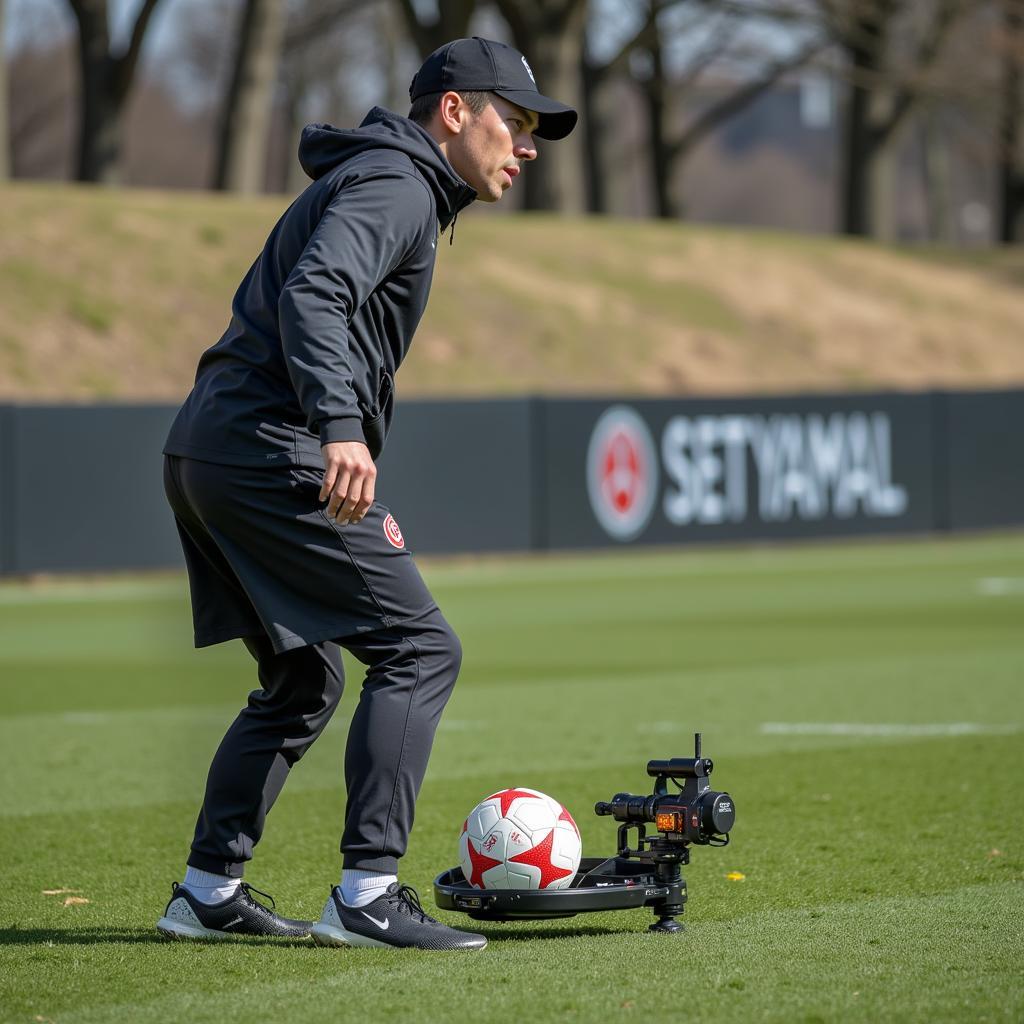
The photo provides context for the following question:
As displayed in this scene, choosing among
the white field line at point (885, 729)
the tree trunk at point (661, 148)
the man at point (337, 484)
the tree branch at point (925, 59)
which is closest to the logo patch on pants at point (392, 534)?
the man at point (337, 484)

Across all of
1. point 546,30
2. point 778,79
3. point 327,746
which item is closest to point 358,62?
point 778,79

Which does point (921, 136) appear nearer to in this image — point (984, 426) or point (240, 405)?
point (984, 426)

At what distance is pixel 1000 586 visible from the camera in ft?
59.9

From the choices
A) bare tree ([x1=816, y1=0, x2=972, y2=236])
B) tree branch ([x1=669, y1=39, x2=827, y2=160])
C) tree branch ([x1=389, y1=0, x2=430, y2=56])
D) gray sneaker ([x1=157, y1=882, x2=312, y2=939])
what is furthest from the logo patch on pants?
tree branch ([x1=669, y1=39, x2=827, y2=160])

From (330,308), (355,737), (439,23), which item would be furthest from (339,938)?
(439,23)

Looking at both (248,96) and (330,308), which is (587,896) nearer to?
(330,308)

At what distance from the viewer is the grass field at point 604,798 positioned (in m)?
4.46

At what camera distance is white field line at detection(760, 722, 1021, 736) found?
9.30 m

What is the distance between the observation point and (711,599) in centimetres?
1731

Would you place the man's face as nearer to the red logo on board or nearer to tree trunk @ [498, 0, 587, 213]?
the red logo on board

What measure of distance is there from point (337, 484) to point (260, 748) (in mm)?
909

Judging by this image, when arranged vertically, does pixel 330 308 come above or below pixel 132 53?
below

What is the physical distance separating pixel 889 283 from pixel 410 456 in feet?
62.4

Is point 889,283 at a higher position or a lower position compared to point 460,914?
higher
